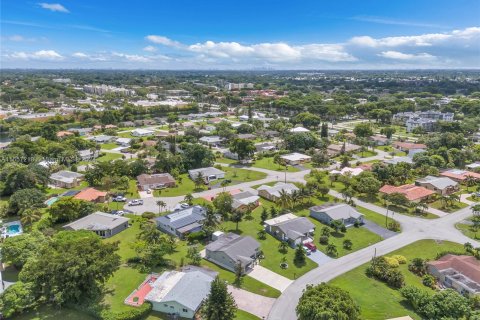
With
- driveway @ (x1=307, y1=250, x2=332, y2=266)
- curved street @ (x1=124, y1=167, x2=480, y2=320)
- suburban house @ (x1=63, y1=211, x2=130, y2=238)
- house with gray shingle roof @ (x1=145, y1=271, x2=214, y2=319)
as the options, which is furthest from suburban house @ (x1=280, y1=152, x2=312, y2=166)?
house with gray shingle roof @ (x1=145, y1=271, x2=214, y2=319)

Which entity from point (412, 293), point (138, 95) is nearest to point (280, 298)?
point (412, 293)

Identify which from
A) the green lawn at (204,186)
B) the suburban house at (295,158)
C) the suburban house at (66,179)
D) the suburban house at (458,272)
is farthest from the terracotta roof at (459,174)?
the suburban house at (66,179)

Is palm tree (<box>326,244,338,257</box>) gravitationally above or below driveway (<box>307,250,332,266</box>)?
above

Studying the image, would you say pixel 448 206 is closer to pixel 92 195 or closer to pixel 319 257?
pixel 319 257

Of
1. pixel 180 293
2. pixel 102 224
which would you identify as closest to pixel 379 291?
pixel 180 293

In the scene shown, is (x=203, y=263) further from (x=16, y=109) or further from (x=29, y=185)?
(x=16, y=109)

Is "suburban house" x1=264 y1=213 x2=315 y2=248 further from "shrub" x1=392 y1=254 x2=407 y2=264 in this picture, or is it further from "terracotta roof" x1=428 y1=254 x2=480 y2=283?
"terracotta roof" x1=428 y1=254 x2=480 y2=283
